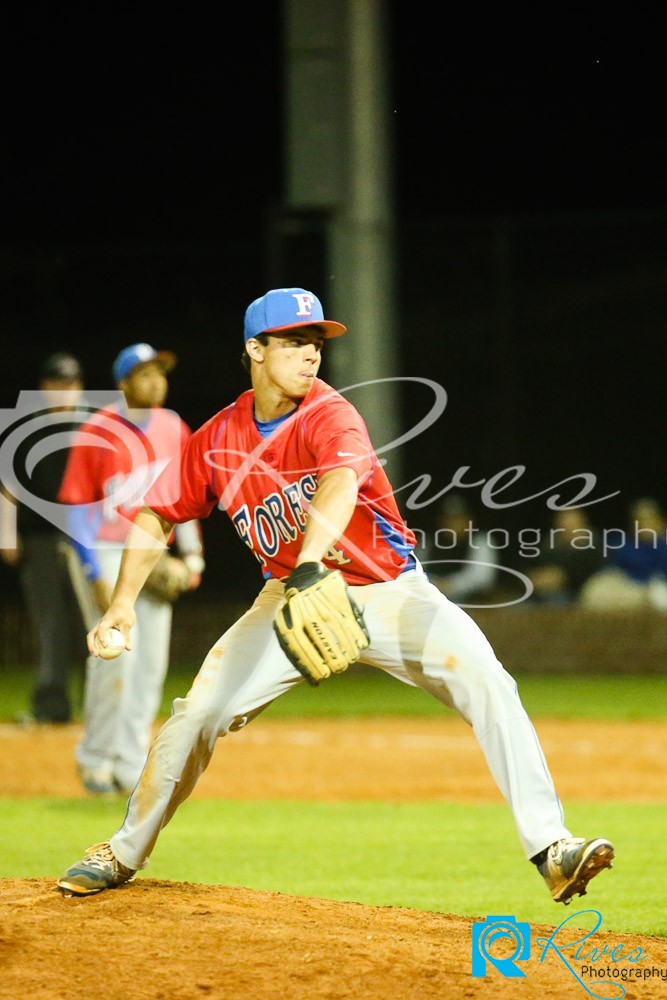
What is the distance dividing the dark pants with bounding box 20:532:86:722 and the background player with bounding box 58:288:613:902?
18.8 ft

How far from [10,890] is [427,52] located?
27613mm

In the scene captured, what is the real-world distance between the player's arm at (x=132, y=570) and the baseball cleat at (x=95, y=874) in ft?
2.18

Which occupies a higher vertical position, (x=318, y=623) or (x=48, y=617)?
(x=318, y=623)

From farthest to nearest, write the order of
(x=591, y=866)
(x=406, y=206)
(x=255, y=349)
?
(x=406, y=206) < (x=255, y=349) < (x=591, y=866)

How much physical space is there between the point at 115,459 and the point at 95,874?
324 cm

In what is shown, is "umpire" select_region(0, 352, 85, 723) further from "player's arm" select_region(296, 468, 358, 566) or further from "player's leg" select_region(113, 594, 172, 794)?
"player's arm" select_region(296, 468, 358, 566)

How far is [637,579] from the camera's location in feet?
45.5

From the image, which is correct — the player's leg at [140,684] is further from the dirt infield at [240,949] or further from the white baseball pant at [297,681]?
the white baseball pant at [297,681]

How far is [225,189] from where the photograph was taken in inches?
1303

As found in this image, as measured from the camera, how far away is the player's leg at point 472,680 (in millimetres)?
4109

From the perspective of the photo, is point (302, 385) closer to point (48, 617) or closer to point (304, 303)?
point (304, 303)

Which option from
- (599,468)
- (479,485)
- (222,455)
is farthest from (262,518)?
(599,468)

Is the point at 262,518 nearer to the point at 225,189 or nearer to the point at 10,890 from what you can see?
the point at 10,890

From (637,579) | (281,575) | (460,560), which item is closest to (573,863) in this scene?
(281,575)
